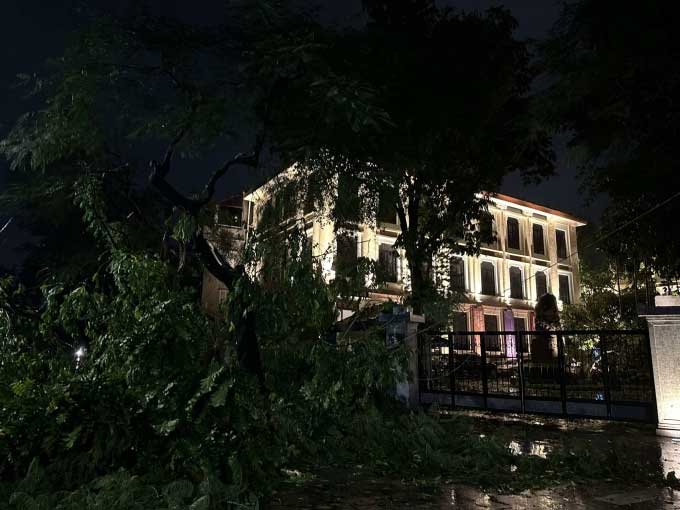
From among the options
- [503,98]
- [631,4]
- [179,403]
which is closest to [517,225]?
[503,98]

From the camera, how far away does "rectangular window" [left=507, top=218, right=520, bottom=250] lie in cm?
3644

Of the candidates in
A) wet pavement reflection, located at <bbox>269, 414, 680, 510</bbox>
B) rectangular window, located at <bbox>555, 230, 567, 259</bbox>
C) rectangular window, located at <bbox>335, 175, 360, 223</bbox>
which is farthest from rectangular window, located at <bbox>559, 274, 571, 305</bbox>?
wet pavement reflection, located at <bbox>269, 414, 680, 510</bbox>

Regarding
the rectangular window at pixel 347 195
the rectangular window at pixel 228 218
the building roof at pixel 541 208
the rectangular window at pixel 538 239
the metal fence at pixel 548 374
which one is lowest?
the metal fence at pixel 548 374

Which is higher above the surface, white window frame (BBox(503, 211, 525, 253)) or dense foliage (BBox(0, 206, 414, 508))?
white window frame (BBox(503, 211, 525, 253))

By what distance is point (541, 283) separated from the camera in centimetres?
3753

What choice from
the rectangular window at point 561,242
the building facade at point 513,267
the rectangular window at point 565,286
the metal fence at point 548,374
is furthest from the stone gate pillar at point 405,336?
the rectangular window at point 561,242

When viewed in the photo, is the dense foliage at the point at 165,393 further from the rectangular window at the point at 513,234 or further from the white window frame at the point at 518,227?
the rectangular window at the point at 513,234

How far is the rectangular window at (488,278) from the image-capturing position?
34.7m

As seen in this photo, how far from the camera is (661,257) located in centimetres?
1284

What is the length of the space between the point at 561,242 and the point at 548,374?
1235 inches

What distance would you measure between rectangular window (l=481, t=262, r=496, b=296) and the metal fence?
72.7 feet

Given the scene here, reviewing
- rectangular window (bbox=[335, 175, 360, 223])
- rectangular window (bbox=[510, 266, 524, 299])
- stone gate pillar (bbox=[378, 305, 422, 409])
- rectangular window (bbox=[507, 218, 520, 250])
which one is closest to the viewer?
rectangular window (bbox=[335, 175, 360, 223])

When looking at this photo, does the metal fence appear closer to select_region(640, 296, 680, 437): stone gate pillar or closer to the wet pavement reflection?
select_region(640, 296, 680, 437): stone gate pillar

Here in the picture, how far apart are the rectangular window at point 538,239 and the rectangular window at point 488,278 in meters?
4.48
